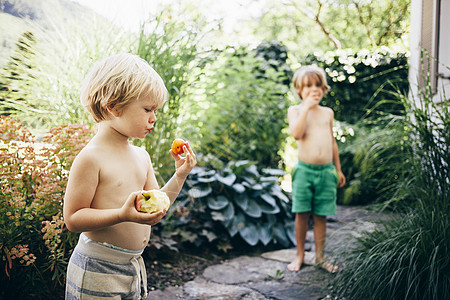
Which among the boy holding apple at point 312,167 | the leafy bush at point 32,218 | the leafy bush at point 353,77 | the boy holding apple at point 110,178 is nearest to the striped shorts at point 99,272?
the boy holding apple at point 110,178

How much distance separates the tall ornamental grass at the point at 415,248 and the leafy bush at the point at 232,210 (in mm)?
1292

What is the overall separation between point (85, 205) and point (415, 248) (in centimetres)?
166

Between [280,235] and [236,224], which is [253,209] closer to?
[236,224]

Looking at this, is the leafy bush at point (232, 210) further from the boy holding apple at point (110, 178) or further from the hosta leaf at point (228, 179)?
the boy holding apple at point (110, 178)

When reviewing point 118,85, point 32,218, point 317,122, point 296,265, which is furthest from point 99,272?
point 317,122

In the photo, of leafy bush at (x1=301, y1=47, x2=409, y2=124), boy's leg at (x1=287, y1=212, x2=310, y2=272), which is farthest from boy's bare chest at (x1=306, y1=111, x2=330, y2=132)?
leafy bush at (x1=301, y1=47, x2=409, y2=124)

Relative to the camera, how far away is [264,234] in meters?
3.68

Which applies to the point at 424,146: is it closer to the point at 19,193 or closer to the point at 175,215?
the point at 175,215

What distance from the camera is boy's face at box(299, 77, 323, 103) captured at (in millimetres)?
3189

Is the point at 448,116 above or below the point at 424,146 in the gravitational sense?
above

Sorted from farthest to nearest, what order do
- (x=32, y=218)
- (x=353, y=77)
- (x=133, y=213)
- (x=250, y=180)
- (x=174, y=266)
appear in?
(x=353, y=77)
(x=250, y=180)
(x=174, y=266)
(x=32, y=218)
(x=133, y=213)

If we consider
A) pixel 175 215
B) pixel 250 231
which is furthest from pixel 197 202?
pixel 250 231

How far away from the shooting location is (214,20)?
3391mm

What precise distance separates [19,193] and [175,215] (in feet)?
5.50
